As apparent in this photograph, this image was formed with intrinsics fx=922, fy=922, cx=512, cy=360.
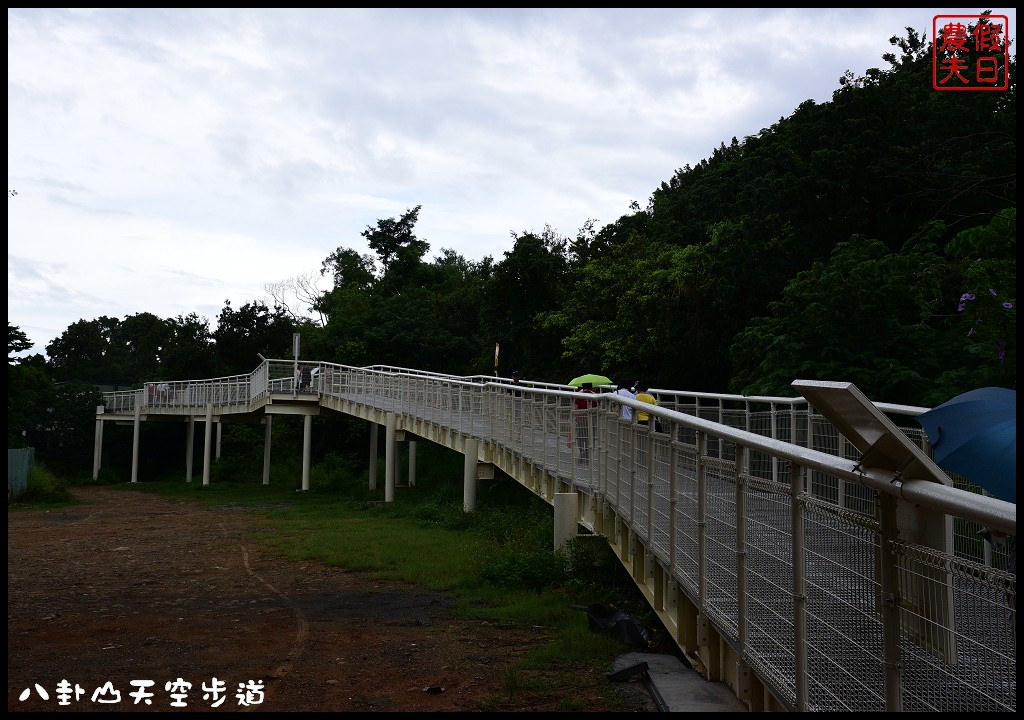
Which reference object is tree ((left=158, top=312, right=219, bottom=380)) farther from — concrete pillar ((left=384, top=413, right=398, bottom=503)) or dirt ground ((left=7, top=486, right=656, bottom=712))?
dirt ground ((left=7, top=486, right=656, bottom=712))

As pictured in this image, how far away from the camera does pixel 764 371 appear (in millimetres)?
17781

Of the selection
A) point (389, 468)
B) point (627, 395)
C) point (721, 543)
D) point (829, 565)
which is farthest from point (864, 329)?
point (829, 565)

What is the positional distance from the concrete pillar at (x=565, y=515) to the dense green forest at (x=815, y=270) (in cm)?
561

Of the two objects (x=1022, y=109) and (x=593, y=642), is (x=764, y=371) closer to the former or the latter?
(x=593, y=642)

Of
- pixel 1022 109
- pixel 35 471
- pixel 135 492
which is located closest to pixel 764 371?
pixel 1022 109

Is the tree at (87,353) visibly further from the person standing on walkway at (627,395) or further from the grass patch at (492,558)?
the person standing on walkway at (627,395)

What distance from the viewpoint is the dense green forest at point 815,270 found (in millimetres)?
15961

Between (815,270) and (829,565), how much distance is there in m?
14.8

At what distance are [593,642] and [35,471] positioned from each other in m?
29.8

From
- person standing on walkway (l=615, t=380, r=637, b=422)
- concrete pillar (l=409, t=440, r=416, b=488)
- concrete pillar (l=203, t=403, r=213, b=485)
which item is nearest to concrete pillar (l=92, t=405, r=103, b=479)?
concrete pillar (l=203, t=403, r=213, b=485)

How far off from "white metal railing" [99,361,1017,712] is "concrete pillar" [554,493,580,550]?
235 cm

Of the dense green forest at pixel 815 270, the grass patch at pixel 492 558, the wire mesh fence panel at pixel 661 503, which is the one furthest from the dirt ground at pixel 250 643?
the dense green forest at pixel 815 270

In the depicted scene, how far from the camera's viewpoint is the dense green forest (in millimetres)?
15961

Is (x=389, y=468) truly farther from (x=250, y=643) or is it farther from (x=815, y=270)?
(x=250, y=643)
